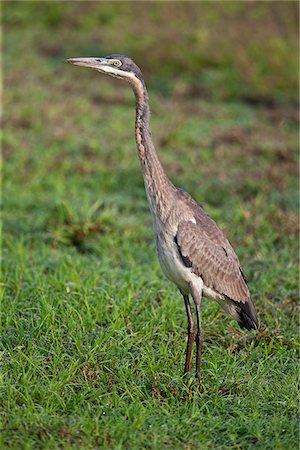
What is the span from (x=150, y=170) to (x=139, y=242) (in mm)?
2493

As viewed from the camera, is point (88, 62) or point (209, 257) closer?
point (88, 62)

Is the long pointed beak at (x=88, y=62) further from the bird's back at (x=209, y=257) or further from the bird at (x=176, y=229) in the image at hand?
the bird's back at (x=209, y=257)

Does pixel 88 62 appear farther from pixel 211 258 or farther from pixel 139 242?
pixel 139 242

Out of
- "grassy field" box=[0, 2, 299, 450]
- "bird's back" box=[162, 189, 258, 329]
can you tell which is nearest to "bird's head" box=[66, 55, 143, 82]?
"bird's back" box=[162, 189, 258, 329]

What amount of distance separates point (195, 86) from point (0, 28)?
18.4 feet

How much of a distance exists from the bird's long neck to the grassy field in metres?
0.92

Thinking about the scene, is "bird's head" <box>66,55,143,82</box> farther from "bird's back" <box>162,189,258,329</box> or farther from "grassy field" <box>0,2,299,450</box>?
"grassy field" <box>0,2,299,450</box>

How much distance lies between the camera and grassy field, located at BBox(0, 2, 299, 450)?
3.81m

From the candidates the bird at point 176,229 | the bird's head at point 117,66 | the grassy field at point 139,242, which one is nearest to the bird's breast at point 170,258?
the bird at point 176,229

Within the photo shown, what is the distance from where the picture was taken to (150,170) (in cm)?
405

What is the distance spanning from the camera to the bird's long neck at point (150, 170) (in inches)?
159

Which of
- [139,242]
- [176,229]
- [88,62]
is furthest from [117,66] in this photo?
[139,242]

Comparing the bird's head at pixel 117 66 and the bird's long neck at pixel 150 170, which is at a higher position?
the bird's head at pixel 117 66

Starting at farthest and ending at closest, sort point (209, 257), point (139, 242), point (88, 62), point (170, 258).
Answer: point (139, 242) < point (209, 257) < point (88, 62) < point (170, 258)
